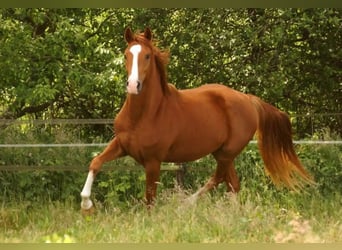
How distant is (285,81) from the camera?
8.70 meters

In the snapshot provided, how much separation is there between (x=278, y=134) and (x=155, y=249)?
4.34 metres

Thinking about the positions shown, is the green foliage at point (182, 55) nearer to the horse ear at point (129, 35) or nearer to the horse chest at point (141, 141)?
the horse chest at point (141, 141)

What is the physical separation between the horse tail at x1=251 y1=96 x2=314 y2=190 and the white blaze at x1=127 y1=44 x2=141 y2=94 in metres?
1.63

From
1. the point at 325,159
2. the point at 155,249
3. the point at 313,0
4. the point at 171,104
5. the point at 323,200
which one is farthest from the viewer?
the point at 325,159

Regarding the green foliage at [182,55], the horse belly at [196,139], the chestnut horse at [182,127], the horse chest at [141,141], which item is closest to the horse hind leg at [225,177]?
the chestnut horse at [182,127]

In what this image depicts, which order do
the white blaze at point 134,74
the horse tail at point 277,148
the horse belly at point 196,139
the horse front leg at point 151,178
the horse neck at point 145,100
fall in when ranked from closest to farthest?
the white blaze at point 134,74, the horse neck at point 145,100, the horse front leg at point 151,178, the horse belly at point 196,139, the horse tail at point 277,148

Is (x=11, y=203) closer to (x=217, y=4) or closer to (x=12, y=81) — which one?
(x=12, y=81)

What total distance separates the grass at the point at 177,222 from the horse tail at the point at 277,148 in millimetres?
318

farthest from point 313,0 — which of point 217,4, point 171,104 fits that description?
point 171,104

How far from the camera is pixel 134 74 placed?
4.53m

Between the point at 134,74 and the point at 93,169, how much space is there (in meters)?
0.87

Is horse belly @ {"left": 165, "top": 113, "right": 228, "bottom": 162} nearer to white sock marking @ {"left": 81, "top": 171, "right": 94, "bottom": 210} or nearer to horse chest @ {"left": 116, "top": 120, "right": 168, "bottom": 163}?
horse chest @ {"left": 116, "top": 120, "right": 168, "bottom": 163}

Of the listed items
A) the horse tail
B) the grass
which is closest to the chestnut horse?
the horse tail

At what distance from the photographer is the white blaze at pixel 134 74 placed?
4.47m
